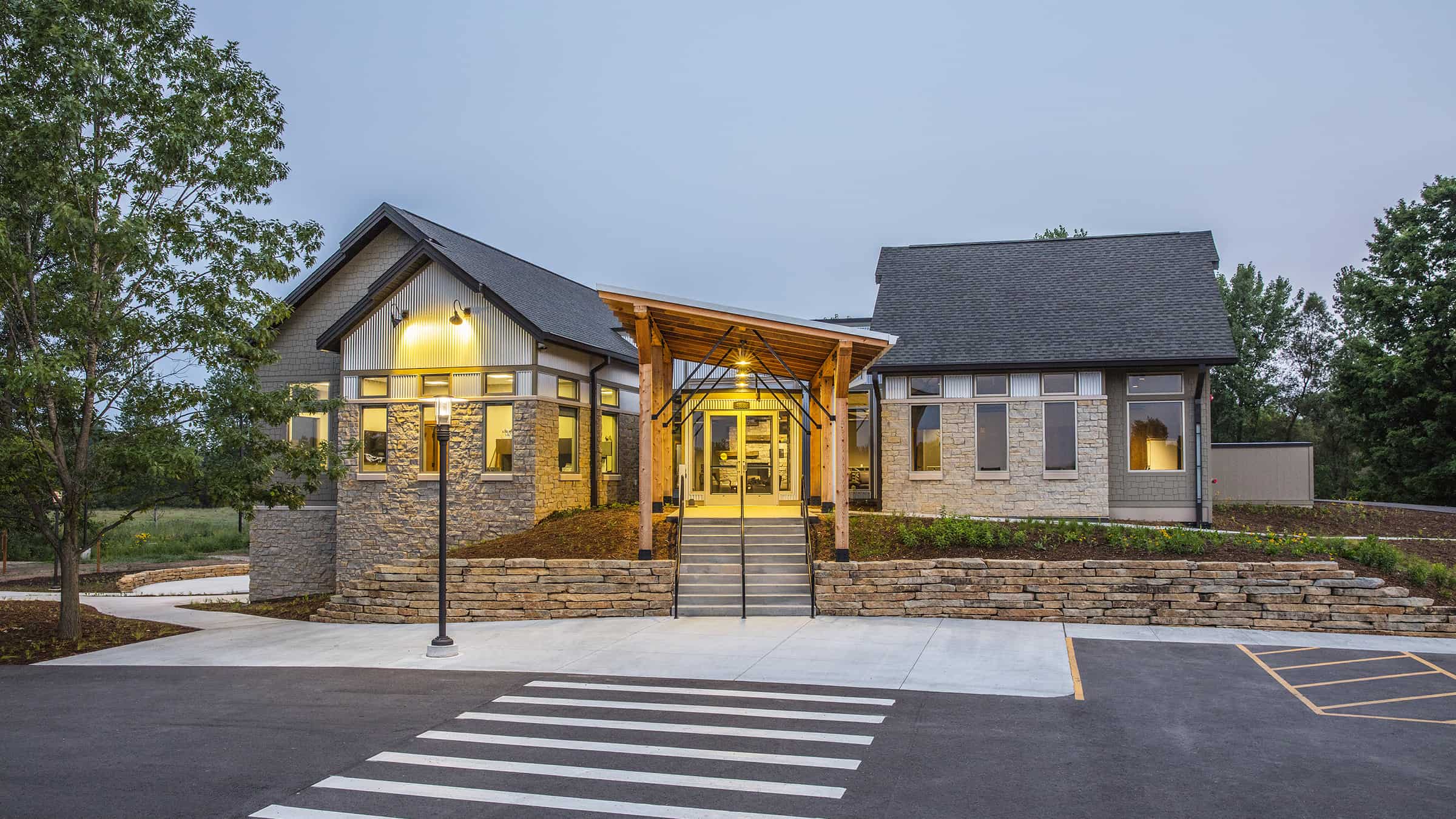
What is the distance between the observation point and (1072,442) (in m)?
18.8

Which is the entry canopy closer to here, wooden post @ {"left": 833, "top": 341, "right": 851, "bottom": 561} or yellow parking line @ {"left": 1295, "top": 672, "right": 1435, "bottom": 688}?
wooden post @ {"left": 833, "top": 341, "right": 851, "bottom": 561}

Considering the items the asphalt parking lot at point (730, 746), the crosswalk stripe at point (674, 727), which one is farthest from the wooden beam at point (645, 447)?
the crosswalk stripe at point (674, 727)

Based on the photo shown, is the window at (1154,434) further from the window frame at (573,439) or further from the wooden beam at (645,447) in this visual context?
the window frame at (573,439)

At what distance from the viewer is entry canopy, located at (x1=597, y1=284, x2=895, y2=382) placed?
13961 mm

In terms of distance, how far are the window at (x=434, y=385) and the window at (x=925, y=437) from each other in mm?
9616

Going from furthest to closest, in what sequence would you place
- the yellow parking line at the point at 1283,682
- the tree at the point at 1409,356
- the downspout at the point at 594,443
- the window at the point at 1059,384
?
the tree at the point at 1409,356 < the downspout at the point at 594,443 < the window at the point at 1059,384 < the yellow parking line at the point at 1283,682

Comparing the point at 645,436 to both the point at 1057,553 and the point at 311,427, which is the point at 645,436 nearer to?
→ the point at 1057,553

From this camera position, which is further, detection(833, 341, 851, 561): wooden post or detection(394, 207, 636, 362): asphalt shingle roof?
detection(394, 207, 636, 362): asphalt shingle roof

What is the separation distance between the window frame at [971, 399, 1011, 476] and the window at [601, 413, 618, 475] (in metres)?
8.10

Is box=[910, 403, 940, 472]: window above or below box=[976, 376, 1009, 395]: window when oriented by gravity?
below

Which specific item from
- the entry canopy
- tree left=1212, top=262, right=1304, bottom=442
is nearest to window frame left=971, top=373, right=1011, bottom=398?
the entry canopy

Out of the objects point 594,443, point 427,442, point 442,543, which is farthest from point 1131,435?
point 427,442

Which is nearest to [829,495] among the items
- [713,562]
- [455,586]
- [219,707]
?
[713,562]

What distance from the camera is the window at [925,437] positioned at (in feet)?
63.3
